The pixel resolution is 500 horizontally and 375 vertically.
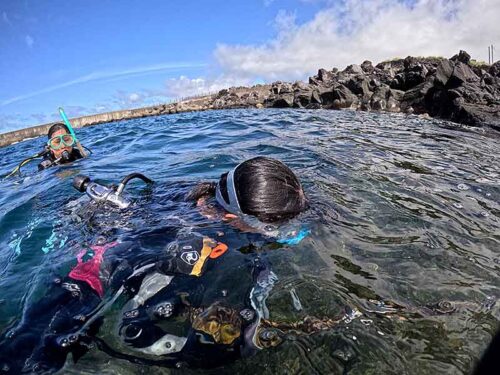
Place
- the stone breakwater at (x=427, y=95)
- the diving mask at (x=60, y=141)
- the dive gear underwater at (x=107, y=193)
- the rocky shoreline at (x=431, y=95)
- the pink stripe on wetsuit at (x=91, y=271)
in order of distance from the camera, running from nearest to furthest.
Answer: the pink stripe on wetsuit at (x=91, y=271), the dive gear underwater at (x=107, y=193), the diving mask at (x=60, y=141), the rocky shoreline at (x=431, y=95), the stone breakwater at (x=427, y=95)

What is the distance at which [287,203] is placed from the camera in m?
3.28

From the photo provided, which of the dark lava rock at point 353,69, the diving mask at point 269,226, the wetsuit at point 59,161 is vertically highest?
the dark lava rock at point 353,69

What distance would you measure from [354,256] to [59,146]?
865 centimetres

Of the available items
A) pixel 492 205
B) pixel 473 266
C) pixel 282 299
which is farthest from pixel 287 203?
pixel 492 205

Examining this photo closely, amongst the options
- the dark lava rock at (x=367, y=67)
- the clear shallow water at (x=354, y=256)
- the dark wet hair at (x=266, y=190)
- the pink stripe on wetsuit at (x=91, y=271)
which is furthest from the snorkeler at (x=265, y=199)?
the dark lava rock at (x=367, y=67)

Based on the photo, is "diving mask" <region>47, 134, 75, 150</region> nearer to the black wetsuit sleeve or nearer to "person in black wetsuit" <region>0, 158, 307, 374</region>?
"person in black wetsuit" <region>0, 158, 307, 374</region>

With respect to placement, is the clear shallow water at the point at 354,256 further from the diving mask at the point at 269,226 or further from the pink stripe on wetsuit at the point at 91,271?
the pink stripe on wetsuit at the point at 91,271

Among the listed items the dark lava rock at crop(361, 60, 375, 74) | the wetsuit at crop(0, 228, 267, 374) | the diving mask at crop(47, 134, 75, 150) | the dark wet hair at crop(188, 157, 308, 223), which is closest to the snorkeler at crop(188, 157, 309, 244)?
the dark wet hair at crop(188, 157, 308, 223)

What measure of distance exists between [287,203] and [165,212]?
159 centimetres

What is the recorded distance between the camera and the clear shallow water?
81.2 inches

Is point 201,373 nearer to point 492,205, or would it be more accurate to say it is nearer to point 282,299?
point 282,299

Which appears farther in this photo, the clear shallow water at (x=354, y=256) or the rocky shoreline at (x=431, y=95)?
the rocky shoreline at (x=431, y=95)

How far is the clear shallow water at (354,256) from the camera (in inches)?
81.2

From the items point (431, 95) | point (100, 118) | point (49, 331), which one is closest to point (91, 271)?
point (49, 331)
